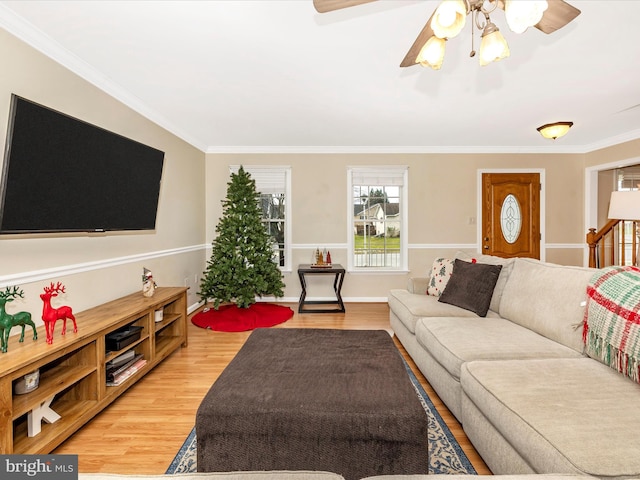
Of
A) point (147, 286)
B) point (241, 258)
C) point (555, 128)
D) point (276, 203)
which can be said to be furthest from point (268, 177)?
point (555, 128)

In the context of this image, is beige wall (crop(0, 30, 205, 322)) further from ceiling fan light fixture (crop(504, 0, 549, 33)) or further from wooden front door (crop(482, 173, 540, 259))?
wooden front door (crop(482, 173, 540, 259))

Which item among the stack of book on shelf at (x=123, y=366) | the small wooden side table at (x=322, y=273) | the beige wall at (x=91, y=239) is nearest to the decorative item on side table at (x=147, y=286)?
the beige wall at (x=91, y=239)

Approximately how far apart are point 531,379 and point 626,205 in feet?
10.3

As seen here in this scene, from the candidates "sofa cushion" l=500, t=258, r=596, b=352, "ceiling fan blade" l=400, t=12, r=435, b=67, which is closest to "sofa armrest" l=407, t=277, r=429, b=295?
"sofa cushion" l=500, t=258, r=596, b=352

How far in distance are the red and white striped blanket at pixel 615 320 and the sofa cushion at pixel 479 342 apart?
0.71 feet

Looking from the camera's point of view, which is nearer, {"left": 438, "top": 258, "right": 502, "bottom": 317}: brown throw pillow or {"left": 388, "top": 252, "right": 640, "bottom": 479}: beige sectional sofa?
{"left": 388, "top": 252, "right": 640, "bottom": 479}: beige sectional sofa

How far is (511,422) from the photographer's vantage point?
1.38 metres

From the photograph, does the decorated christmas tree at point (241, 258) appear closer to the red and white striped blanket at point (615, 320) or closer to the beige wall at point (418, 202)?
the beige wall at point (418, 202)

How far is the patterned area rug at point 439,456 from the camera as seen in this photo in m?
1.74

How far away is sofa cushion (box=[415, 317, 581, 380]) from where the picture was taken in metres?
2.02

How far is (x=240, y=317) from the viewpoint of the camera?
448cm

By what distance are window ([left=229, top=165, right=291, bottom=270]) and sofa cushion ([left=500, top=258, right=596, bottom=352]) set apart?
348 cm

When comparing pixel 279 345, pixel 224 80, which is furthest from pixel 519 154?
pixel 279 345

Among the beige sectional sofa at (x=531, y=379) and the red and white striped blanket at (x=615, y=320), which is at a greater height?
the red and white striped blanket at (x=615, y=320)
